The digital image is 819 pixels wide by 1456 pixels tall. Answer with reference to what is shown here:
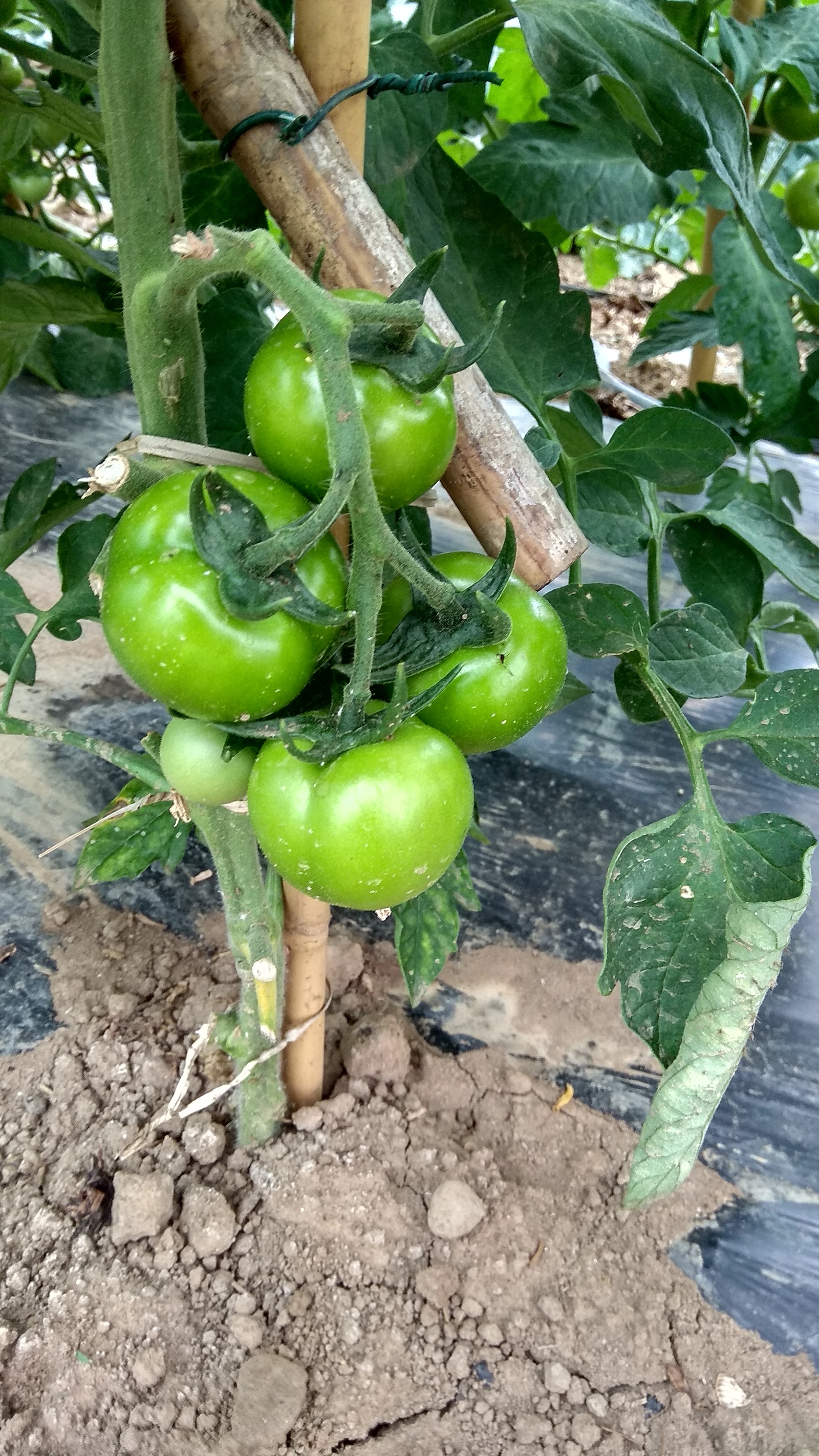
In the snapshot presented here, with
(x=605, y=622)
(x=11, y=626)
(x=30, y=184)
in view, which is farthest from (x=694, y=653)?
(x=30, y=184)

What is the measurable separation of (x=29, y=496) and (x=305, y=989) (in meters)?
0.49

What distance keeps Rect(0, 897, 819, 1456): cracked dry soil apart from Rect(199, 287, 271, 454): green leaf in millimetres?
604

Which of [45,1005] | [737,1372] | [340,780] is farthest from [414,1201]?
[340,780]

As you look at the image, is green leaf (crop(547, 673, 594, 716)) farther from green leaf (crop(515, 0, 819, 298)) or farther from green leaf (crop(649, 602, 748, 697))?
green leaf (crop(515, 0, 819, 298))

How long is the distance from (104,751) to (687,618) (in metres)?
0.45

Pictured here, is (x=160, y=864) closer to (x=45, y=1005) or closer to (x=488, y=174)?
(x=45, y=1005)

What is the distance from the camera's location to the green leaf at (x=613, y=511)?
89 centimetres

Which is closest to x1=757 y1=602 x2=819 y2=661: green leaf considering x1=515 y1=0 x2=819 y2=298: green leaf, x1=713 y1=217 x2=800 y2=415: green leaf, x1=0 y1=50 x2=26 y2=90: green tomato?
x1=713 y1=217 x2=800 y2=415: green leaf

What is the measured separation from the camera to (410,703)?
0.43 metres

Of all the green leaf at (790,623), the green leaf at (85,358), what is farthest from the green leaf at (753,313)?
the green leaf at (85,358)

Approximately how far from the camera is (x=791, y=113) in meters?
1.08

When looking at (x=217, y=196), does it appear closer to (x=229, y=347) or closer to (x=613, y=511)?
(x=229, y=347)

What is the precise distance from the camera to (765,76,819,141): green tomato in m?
1.07

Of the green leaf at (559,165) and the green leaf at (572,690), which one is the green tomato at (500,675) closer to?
the green leaf at (572,690)
